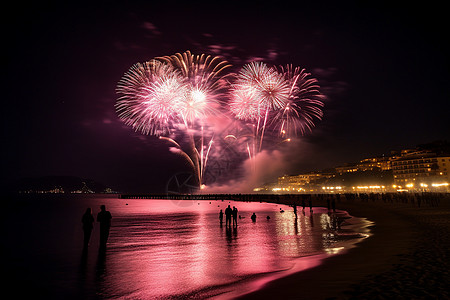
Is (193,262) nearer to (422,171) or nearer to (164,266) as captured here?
(164,266)

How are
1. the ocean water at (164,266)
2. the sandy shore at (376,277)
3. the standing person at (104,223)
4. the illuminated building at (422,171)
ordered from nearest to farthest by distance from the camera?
1. the sandy shore at (376,277)
2. the ocean water at (164,266)
3. the standing person at (104,223)
4. the illuminated building at (422,171)

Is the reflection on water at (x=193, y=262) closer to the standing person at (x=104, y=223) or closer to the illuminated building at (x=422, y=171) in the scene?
the standing person at (x=104, y=223)

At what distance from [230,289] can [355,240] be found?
973 cm

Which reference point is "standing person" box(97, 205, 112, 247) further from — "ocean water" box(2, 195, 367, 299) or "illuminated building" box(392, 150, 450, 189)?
"illuminated building" box(392, 150, 450, 189)

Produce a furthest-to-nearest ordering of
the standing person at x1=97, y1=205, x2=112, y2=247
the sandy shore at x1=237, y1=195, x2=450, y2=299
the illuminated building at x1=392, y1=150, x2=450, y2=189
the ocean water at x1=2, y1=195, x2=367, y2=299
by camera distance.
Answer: the illuminated building at x1=392, y1=150, x2=450, y2=189, the standing person at x1=97, y1=205, x2=112, y2=247, the ocean water at x1=2, y1=195, x2=367, y2=299, the sandy shore at x1=237, y1=195, x2=450, y2=299

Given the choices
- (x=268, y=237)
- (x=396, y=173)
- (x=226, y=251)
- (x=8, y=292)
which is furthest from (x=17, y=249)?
(x=396, y=173)

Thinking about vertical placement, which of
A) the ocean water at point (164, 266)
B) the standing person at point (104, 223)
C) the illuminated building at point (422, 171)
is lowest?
the ocean water at point (164, 266)

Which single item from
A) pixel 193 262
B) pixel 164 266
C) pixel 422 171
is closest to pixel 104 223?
pixel 164 266

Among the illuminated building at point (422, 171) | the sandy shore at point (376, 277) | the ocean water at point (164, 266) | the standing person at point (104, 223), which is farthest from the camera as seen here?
the illuminated building at point (422, 171)

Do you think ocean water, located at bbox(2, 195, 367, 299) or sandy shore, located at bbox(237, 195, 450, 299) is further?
ocean water, located at bbox(2, 195, 367, 299)

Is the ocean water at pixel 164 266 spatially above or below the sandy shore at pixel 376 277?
below

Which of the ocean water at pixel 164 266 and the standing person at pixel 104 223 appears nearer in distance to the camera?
the ocean water at pixel 164 266

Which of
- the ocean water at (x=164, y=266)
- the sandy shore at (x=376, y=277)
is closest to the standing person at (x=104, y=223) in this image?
the ocean water at (x=164, y=266)

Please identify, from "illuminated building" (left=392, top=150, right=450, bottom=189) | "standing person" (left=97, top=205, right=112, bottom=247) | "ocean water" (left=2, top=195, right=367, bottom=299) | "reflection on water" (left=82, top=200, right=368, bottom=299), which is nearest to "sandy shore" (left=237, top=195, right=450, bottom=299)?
"ocean water" (left=2, top=195, right=367, bottom=299)
